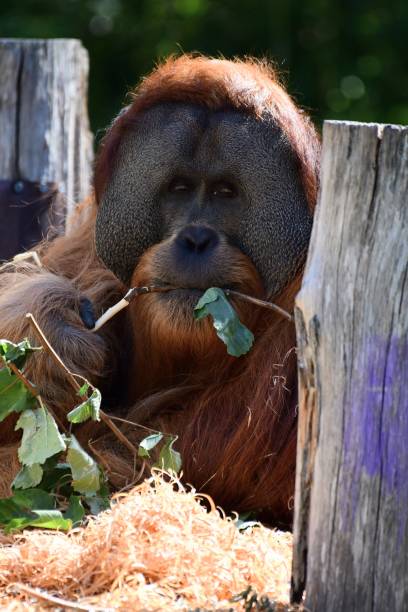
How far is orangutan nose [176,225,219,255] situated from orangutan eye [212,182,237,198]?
0.15m

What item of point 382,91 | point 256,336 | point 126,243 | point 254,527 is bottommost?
point 254,527

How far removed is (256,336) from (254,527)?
58 cm

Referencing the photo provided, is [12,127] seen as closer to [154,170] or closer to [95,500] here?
[154,170]

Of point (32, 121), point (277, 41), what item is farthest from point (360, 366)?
point (277, 41)

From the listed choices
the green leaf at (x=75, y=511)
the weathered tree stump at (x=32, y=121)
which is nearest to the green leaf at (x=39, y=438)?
the green leaf at (x=75, y=511)

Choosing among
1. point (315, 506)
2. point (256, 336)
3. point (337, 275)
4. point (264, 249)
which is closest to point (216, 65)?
point (264, 249)

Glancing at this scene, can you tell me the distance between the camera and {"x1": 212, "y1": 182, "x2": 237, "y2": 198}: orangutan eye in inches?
127

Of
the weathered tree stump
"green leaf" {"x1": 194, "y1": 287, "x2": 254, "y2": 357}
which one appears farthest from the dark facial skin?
the weathered tree stump

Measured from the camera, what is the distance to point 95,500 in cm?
296

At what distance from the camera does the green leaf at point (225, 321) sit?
9.41ft

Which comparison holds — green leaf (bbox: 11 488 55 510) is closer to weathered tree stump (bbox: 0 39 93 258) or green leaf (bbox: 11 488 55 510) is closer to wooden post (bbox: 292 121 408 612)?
wooden post (bbox: 292 121 408 612)

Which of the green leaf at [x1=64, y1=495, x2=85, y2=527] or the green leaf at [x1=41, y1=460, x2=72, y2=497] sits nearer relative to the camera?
the green leaf at [x1=64, y1=495, x2=85, y2=527]

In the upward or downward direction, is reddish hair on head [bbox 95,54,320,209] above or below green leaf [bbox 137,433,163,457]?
above

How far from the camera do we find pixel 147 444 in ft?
9.94
